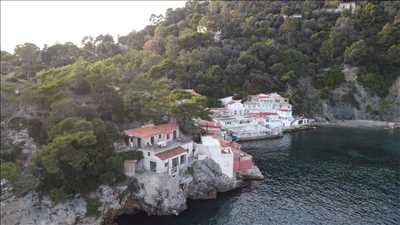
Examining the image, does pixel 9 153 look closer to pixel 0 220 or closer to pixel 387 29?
pixel 0 220

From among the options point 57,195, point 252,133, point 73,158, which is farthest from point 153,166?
point 252,133

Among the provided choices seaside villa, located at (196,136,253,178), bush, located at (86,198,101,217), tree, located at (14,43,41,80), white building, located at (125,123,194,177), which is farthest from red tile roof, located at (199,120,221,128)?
bush, located at (86,198,101,217)

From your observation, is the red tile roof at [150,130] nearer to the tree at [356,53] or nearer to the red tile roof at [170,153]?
the red tile roof at [170,153]

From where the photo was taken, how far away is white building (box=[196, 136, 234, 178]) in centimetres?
3922

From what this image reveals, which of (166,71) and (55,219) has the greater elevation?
(166,71)

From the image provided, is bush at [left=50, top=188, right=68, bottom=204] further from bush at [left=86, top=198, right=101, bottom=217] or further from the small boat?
the small boat

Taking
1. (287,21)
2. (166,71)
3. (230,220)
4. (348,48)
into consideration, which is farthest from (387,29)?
(230,220)

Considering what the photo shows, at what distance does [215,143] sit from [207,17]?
69.7 meters

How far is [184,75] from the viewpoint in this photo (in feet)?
259

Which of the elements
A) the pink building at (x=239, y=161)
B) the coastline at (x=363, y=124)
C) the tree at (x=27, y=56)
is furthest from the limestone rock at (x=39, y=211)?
the coastline at (x=363, y=124)

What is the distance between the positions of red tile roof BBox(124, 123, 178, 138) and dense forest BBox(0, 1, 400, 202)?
55.5 inches

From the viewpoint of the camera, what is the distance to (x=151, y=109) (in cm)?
4212

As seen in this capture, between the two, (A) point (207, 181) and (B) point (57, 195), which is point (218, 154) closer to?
(A) point (207, 181)

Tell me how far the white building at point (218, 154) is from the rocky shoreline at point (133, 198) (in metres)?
0.65
